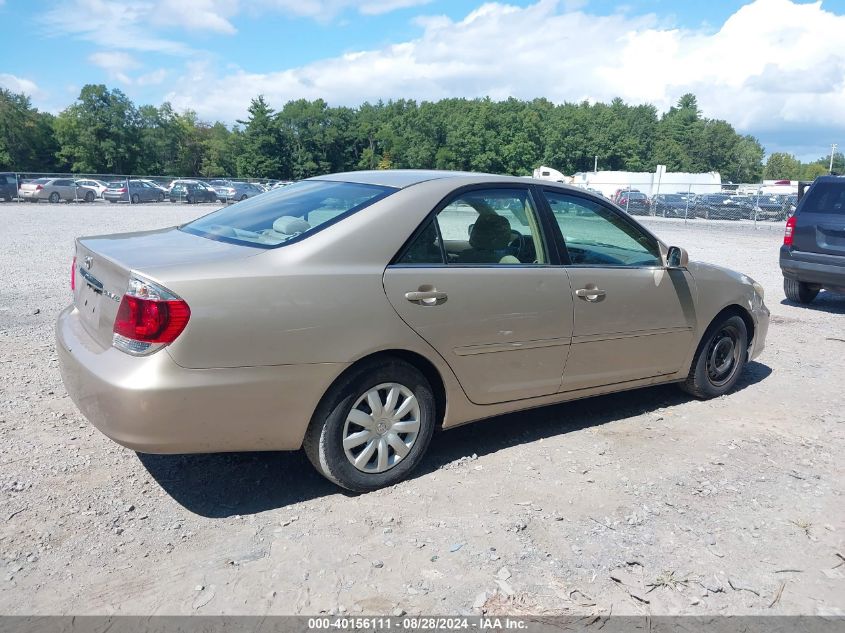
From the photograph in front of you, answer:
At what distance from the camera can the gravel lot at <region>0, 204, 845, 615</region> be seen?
9.37 feet

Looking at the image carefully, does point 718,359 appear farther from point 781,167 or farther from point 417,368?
point 781,167

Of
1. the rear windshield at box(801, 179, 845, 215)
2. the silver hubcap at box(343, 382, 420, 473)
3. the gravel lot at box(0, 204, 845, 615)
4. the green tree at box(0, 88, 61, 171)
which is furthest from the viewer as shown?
the green tree at box(0, 88, 61, 171)

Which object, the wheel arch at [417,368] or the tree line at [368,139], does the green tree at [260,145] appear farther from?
the wheel arch at [417,368]

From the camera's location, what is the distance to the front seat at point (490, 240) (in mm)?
4055

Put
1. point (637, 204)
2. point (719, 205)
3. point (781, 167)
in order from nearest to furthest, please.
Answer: point (719, 205) < point (637, 204) < point (781, 167)

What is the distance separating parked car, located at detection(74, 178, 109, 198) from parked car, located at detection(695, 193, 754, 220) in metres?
32.2

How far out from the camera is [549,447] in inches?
174

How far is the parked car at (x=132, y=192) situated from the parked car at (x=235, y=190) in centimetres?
341

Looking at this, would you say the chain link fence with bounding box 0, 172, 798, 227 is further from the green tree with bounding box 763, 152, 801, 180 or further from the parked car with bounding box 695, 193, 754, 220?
the green tree with bounding box 763, 152, 801, 180

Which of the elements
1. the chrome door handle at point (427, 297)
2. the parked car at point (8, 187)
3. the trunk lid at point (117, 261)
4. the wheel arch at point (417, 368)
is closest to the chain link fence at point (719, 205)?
the wheel arch at point (417, 368)

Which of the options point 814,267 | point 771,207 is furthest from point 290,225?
point 771,207

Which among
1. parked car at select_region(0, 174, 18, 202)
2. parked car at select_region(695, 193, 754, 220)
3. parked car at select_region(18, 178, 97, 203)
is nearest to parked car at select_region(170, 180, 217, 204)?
parked car at select_region(18, 178, 97, 203)

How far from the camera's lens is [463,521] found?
→ 3.45 metres

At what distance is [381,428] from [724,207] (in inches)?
1359
